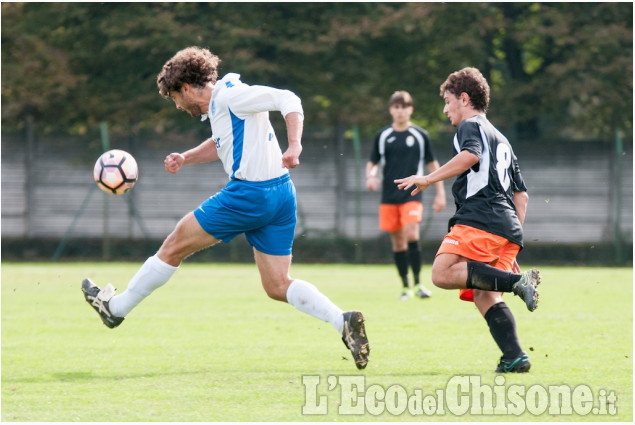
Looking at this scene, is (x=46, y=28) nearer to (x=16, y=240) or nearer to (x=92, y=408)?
(x=16, y=240)

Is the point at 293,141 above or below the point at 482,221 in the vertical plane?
above

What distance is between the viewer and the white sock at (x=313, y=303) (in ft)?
20.0

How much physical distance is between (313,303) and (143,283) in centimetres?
110

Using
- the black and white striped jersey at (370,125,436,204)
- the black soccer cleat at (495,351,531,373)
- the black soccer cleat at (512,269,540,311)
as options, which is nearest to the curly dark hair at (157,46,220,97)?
the black soccer cleat at (512,269,540,311)

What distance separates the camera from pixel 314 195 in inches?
763

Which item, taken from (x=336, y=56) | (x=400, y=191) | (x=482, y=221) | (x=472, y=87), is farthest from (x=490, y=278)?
(x=336, y=56)

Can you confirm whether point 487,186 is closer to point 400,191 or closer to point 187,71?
point 187,71

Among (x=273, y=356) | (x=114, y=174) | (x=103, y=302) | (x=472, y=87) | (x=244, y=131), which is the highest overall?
Result: (x=472, y=87)

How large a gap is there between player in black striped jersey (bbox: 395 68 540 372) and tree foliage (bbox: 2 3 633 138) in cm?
1464

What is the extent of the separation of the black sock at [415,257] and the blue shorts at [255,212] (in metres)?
5.46

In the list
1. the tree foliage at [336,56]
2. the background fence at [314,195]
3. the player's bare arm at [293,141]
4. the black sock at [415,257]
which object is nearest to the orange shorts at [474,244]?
the player's bare arm at [293,141]

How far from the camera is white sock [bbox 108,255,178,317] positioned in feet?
20.9

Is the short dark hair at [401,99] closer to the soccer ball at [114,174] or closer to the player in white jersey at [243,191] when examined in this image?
the soccer ball at [114,174]

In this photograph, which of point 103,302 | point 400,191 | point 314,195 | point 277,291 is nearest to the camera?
point 277,291
